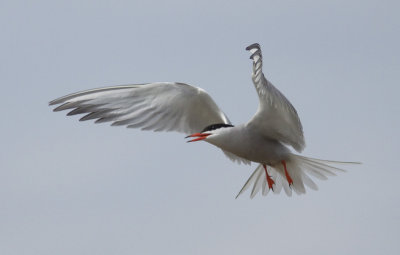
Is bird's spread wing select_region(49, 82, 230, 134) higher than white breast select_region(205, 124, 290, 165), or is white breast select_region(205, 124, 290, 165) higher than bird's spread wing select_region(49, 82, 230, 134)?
bird's spread wing select_region(49, 82, 230, 134)

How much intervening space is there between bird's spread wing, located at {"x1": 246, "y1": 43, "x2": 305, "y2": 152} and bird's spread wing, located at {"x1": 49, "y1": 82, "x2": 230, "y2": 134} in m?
0.78

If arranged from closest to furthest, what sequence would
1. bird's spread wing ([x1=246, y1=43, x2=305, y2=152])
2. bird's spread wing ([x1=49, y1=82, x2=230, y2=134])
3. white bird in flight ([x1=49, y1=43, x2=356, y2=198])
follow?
bird's spread wing ([x1=246, y1=43, x2=305, y2=152]) → white bird in flight ([x1=49, y1=43, x2=356, y2=198]) → bird's spread wing ([x1=49, y1=82, x2=230, y2=134])

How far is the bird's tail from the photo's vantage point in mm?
9812

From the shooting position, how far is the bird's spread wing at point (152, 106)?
30.6 feet

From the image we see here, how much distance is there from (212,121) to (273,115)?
4.20 ft

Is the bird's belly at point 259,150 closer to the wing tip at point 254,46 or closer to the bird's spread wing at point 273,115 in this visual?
the bird's spread wing at point 273,115

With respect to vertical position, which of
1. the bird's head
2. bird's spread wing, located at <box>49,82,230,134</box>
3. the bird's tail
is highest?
bird's spread wing, located at <box>49,82,230,134</box>

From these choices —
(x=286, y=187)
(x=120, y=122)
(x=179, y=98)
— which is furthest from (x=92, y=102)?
(x=286, y=187)

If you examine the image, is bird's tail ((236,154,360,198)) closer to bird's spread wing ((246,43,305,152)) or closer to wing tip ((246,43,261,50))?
bird's spread wing ((246,43,305,152))

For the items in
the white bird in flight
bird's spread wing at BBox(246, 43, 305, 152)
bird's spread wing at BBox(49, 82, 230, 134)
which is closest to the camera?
bird's spread wing at BBox(246, 43, 305, 152)

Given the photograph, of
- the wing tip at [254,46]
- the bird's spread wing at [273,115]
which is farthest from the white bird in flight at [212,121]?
the wing tip at [254,46]

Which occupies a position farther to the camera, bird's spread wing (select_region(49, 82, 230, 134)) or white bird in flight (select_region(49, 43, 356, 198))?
bird's spread wing (select_region(49, 82, 230, 134))

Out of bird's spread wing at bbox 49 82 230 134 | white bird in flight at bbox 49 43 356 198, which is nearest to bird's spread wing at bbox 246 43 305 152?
white bird in flight at bbox 49 43 356 198

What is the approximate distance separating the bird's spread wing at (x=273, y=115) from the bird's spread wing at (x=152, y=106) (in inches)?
30.8
